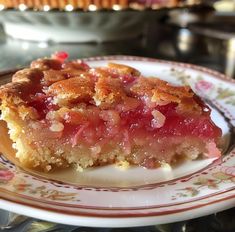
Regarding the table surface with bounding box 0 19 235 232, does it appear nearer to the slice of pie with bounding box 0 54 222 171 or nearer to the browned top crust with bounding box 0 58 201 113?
the browned top crust with bounding box 0 58 201 113

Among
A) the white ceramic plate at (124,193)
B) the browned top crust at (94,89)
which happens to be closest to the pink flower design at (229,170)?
the white ceramic plate at (124,193)

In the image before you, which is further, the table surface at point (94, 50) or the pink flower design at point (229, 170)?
the table surface at point (94, 50)

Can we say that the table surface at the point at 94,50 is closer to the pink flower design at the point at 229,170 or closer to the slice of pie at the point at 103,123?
the slice of pie at the point at 103,123

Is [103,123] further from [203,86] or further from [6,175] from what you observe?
[203,86]

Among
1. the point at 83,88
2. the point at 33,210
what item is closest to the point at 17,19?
the point at 83,88

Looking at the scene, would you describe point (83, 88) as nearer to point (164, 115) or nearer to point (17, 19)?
point (164, 115)
